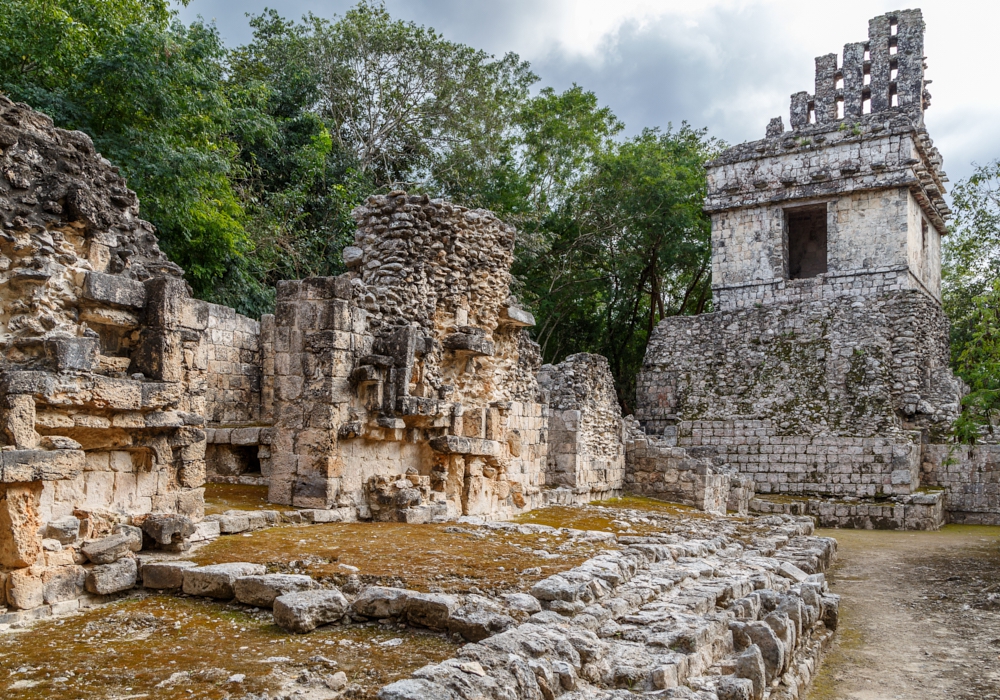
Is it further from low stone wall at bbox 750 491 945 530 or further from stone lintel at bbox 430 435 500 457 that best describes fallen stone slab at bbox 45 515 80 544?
low stone wall at bbox 750 491 945 530

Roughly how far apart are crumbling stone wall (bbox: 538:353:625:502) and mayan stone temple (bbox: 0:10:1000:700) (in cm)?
6

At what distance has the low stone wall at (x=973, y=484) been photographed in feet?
A: 60.1

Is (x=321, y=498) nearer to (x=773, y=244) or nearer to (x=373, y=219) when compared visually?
(x=373, y=219)

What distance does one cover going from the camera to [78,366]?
584 centimetres

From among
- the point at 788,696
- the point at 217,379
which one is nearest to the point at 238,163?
the point at 217,379

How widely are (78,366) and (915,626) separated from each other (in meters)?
7.94

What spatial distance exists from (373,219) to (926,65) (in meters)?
20.8

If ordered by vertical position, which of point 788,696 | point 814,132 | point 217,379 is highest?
point 814,132

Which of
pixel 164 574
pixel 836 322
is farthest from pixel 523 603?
pixel 836 322

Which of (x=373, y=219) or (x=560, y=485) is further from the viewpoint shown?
(x=560, y=485)

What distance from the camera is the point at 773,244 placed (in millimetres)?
23734

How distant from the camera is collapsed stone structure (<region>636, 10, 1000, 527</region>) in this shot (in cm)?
1927

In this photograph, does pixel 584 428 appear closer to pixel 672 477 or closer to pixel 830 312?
pixel 672 477

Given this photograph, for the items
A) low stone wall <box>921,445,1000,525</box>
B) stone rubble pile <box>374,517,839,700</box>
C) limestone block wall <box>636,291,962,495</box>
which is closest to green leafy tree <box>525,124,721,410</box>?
limestone block wall <box>636,291,962,495</box>
